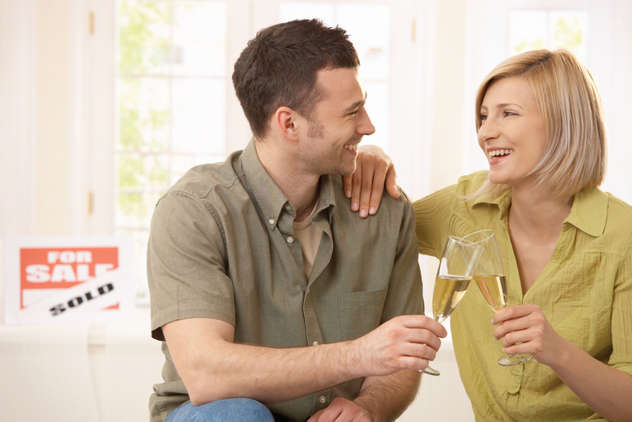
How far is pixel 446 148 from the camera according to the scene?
3.74 meters

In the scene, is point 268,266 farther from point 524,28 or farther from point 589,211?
point 524,28

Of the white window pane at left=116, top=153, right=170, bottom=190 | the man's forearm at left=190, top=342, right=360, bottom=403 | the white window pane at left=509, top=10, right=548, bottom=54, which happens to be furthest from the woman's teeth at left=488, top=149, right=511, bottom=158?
the white window pane at left=116, top=153, right=170, bottom=190

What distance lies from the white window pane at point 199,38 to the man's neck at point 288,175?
193cm

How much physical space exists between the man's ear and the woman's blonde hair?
58 centimetres

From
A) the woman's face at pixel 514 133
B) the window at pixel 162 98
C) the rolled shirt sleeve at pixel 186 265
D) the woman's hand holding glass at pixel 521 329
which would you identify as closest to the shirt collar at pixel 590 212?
the woman's face at pixel 514 133

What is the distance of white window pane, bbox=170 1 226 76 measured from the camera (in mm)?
3723

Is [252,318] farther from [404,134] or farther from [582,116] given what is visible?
[404,134]

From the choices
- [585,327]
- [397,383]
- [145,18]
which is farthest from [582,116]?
[145,18]

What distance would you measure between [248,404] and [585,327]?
0.86 m

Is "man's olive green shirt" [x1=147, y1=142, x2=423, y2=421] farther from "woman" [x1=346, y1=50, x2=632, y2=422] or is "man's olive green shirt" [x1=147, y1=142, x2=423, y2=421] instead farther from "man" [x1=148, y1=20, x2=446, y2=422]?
"woman" [x1=346, y1=50, x2=632, y2=422]

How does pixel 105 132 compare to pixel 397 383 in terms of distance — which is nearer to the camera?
pixel 397 383

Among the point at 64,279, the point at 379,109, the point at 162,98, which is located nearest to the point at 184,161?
the point at 162,98

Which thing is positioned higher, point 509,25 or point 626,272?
point 509,25

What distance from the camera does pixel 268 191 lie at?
6.14 feet
